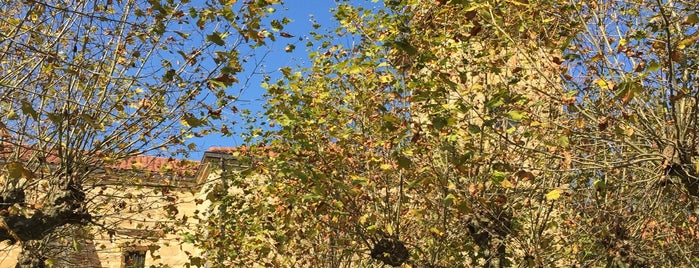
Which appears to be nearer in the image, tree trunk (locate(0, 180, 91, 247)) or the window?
tree trunk (locate(0, 180, 91, 247))

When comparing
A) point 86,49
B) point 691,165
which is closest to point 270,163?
point 86,49

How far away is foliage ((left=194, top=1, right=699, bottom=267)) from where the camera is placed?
7480 millimetres

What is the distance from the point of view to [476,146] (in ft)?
30.2

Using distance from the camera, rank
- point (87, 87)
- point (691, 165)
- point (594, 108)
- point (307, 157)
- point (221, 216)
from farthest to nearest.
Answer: point (221, 216), point (307, 157), point (87, 87), point (594, 108), point (691, 165)

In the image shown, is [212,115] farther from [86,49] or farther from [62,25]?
[62,25]

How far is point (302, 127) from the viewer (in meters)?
9.63

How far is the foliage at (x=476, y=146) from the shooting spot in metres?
7.48

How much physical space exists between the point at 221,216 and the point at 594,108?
7.30 metres

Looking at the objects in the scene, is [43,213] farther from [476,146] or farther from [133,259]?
[133,259]

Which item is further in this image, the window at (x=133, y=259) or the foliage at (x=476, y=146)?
the window at (x=133, y=259)

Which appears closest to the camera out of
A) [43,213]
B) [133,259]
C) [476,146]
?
[43,213]

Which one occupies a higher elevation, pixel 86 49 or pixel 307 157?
pixel 86 49

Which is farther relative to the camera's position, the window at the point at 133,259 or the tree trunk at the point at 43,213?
the window at the point at 133,259

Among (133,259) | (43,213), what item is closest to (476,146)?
(43,213)
